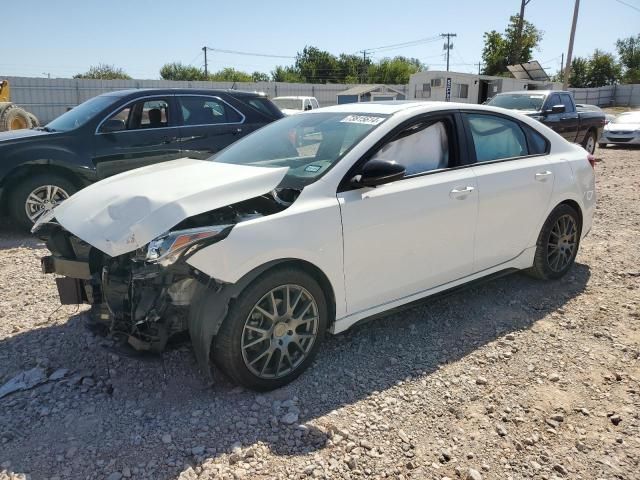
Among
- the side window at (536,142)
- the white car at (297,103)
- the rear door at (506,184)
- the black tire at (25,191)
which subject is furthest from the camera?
the white car at (297,103)

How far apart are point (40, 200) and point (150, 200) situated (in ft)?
14.1

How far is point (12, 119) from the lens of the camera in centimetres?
1195

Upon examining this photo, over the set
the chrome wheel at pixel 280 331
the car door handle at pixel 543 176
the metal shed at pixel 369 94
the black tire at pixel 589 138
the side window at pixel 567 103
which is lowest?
the chrome wheel at pixel 280 331

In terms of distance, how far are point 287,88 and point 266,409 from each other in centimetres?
3462

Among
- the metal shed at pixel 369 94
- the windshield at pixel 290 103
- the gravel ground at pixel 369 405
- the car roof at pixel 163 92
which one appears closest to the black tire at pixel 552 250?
the gravel ground at pixel 369 405

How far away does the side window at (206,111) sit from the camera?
737 centimetres

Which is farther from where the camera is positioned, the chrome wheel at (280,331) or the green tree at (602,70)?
the green tree at (602,70)

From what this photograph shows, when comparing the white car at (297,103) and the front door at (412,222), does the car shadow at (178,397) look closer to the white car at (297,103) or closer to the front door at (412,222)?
the front door at (412,222)

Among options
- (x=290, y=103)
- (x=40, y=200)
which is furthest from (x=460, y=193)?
(x=290, y=103)

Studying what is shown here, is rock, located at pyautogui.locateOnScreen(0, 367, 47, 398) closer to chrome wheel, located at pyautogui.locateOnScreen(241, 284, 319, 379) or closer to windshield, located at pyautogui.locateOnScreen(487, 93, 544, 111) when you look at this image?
chrome wheel, located at pyautogui.locateOnScreen(241, 284, 319, 379)

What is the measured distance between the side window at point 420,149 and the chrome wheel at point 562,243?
1523 mm

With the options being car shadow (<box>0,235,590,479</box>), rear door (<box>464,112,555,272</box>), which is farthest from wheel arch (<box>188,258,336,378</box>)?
rear door (<box>464,112,555,272</box>)

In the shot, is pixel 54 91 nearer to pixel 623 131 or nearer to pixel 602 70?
pixel 623 131

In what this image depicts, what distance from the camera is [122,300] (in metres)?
3.05
